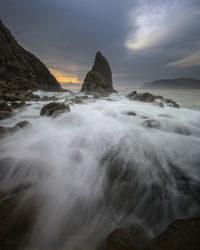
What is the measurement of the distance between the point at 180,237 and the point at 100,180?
1.15 m

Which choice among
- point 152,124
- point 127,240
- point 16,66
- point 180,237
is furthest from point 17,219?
point 16,66

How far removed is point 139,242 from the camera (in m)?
1.06

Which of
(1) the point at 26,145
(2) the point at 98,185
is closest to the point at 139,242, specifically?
(2) the point at 98,185

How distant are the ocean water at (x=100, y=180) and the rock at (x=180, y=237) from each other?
0.14 meters

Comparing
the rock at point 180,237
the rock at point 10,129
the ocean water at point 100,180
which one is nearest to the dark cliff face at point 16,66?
the rock at point 10,129

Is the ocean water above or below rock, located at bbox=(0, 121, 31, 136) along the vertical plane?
below

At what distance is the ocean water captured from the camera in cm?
129

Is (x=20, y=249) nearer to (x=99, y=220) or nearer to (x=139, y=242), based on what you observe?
(x=99, y=220)

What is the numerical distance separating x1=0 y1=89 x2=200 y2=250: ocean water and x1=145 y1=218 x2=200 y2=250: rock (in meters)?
0.14


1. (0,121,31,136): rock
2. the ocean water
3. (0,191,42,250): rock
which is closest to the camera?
(0,191,42,250): rock

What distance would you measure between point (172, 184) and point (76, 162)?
1.68m

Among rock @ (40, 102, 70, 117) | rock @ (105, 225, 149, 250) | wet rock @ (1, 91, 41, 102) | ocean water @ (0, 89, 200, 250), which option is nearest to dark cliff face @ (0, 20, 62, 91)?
wet rock @ (1, 91, 41, 102)

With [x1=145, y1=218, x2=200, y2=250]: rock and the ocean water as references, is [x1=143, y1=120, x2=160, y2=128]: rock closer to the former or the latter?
the ocean water

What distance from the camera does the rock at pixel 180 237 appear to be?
3.12 feet
